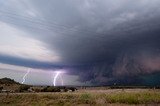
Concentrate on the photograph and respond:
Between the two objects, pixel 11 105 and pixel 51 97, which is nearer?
pixel 11 105

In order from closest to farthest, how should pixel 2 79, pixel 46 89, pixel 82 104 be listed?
pixel 82 104 → pixel 46 89 → pixel 2 79

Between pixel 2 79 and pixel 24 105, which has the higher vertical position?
pixel 2 79

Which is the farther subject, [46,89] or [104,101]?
[46,89]

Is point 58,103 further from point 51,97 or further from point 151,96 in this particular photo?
point 151,96

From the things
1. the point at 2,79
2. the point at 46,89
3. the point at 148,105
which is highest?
the point at 2,79

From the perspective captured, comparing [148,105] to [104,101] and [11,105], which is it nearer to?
[104,101]

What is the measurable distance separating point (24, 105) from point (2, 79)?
330 feet

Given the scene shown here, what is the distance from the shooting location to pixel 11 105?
202 feet

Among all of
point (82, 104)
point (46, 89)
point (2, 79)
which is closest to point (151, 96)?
point (82, 104)

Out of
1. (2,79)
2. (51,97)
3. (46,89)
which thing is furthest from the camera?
(2,79)

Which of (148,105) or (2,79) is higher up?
(2,79)

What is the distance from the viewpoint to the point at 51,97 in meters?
68.3

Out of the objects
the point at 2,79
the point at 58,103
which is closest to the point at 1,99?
the point at 58,103

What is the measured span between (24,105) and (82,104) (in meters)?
14.7
